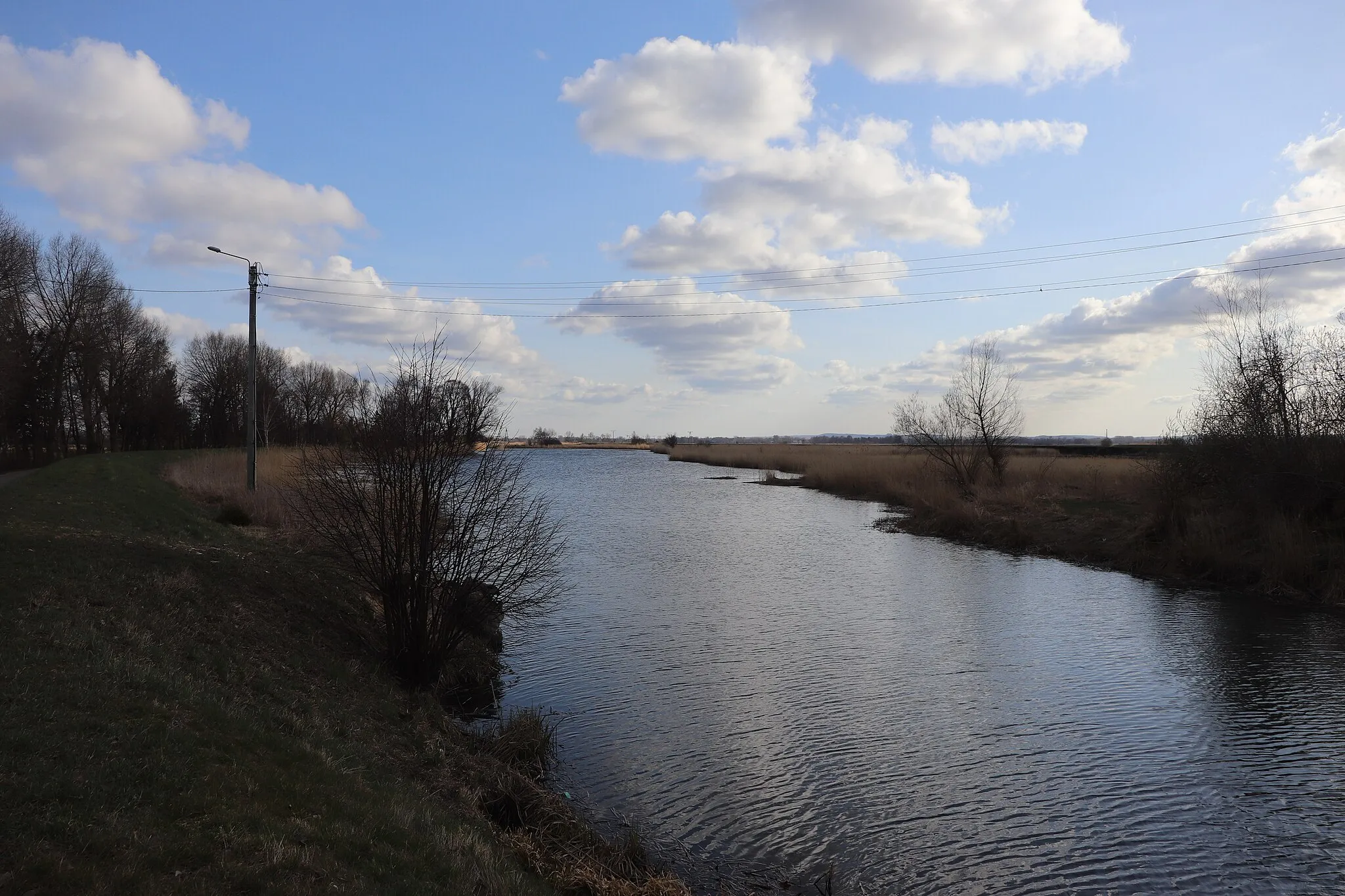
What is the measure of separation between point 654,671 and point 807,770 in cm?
402

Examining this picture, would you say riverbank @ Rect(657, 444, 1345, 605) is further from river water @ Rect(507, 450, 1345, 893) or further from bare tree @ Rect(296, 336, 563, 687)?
bare tree @ Rect(296, 336, 563, 687)

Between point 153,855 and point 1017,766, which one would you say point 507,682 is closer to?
point 1017,766

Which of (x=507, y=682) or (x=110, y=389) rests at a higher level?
(x=110, y=389)

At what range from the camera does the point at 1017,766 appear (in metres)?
9.34

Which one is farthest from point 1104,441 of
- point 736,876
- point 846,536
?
point 736,876

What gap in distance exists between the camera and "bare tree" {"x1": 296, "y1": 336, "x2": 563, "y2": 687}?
1057 centimetres

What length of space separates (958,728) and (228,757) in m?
8.44

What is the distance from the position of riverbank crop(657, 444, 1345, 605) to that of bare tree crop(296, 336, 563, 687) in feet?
58.4

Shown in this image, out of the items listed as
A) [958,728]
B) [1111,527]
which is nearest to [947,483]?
[1111,527]

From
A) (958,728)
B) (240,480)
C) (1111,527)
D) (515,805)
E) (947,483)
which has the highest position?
(240,480)

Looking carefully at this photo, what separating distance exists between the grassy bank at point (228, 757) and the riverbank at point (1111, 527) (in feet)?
61.5

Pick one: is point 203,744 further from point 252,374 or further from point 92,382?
point 92,382

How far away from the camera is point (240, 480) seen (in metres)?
26.5

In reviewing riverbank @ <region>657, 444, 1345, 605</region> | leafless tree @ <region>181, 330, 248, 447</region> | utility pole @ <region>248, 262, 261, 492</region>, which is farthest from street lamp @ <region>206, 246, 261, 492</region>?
leafless tree @ <region>181, 330, 248, 447</region>
